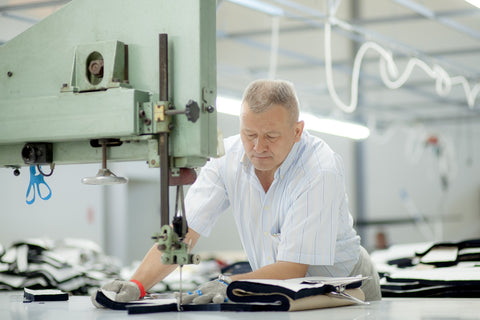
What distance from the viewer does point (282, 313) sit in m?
1.83

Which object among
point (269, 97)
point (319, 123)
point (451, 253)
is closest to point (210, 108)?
point (269, 97)

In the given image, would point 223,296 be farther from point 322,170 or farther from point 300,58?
point 300,58

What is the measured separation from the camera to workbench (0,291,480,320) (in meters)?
1.75

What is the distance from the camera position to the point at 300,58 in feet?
29.2

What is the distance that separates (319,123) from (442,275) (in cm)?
359

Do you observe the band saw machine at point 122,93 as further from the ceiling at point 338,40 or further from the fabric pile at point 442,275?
the ceiling at point 338,40

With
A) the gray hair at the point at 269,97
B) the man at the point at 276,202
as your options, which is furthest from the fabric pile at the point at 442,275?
the gray hair at the point at 269,97

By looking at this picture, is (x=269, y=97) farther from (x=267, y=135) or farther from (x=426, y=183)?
(x=426, y=183)

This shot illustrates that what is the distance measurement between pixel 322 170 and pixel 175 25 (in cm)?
71

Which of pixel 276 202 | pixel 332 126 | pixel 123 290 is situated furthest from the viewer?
pixel 332 126

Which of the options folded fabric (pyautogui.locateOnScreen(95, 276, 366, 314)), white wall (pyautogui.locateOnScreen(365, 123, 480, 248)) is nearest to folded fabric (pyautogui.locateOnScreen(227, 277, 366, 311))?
folded fabric (pyautogui.locateOnScreen(95, 276, 366, 314))

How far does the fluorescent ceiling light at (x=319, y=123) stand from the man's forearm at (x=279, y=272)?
9.52 feet

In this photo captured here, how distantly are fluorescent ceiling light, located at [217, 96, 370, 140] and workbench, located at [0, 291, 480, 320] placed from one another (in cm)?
305

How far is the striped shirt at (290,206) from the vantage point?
2.17 m
